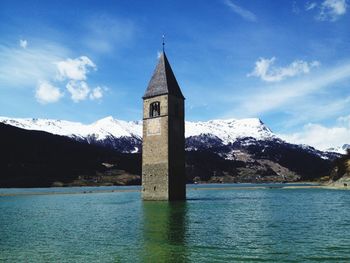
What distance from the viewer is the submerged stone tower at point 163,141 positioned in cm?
6322

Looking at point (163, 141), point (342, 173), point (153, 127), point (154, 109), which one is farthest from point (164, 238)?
point (342, 173)

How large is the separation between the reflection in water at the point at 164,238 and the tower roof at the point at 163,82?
27.6 meters

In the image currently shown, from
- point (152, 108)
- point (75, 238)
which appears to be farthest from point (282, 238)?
point (152, 108)

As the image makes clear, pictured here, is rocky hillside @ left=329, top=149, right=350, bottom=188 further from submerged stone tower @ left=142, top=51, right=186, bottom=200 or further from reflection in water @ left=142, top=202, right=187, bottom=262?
reflection in water @ left=142, top=202, right=187, bottom=262

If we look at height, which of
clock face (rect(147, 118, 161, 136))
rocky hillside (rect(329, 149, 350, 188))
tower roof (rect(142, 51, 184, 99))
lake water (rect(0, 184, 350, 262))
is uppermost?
tower roof (rect(142, 51, 184, 99))

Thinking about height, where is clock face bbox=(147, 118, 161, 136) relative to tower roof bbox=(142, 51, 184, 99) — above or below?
below

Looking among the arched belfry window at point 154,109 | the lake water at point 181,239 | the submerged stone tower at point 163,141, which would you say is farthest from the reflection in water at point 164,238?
the arched belfry window at point 154,109

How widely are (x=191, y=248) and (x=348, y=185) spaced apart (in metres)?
119

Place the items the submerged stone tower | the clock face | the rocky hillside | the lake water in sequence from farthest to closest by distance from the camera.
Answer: the rocky hillside
the clock face
the submerged stone tower
the lake water

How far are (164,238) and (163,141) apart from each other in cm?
3586

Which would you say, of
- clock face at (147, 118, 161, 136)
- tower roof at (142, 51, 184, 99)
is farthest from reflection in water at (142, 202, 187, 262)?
tower roof at (142, 51, 184, 99)

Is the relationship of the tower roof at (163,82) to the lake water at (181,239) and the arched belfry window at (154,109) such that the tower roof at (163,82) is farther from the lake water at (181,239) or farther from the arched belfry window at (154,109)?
the lake water at (181,239)

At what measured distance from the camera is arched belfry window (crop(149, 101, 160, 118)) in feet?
218

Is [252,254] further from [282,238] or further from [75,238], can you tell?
[75,238]
